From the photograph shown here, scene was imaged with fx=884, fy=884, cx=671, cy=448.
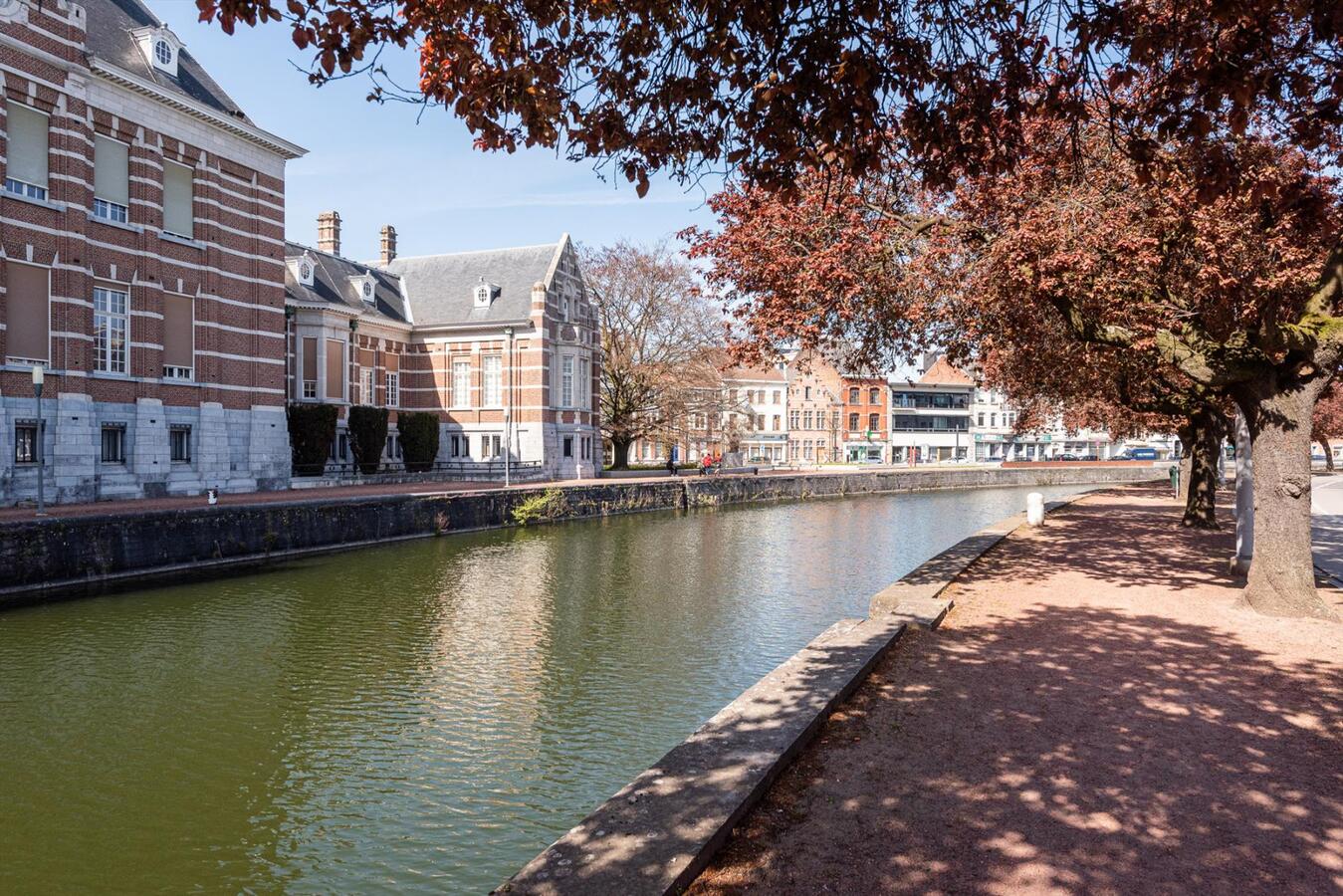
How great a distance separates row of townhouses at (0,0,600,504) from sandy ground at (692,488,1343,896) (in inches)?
684

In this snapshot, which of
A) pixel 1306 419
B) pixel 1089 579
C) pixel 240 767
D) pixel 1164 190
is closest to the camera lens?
pixel 240 767

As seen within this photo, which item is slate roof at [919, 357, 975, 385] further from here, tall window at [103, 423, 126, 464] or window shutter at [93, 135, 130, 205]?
tall window at [103, 423, 126, 464]

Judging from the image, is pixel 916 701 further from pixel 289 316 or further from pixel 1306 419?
pixel 289 316

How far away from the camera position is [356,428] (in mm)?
37844

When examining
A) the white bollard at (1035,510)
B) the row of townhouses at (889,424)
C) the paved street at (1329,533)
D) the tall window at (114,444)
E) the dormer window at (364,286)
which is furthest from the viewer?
the row of townhouses at (889,424)

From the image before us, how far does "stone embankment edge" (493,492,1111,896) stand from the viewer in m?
4.02

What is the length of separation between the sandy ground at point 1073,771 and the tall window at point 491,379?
123 feet

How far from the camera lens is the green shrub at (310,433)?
33844mm

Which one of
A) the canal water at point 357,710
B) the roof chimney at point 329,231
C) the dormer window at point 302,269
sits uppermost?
the roof chimney at point 329,231

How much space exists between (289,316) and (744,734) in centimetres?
3589

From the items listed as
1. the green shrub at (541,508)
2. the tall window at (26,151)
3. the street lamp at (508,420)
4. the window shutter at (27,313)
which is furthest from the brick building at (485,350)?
the tall window at (26,151)

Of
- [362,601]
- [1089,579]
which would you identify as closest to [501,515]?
[362,601]

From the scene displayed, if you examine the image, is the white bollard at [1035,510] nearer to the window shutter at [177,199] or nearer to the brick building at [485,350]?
the brick building at [485,350]

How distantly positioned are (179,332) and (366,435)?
11.3 meters
